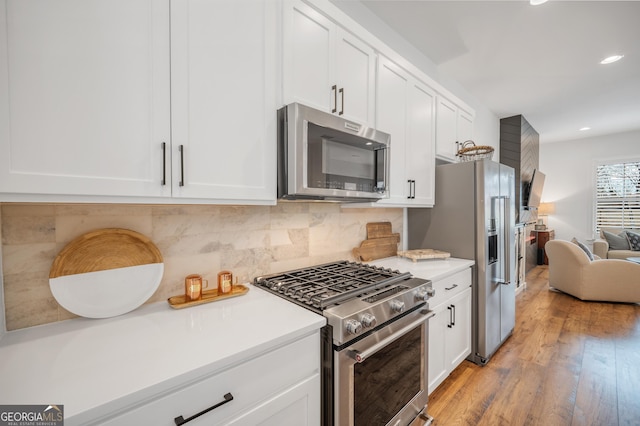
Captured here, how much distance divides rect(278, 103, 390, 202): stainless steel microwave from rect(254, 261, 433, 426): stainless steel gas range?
480 millimetres

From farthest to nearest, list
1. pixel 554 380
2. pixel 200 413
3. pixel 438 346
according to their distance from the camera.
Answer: pixel 554 380, pixel 438 346, pixel 200 413

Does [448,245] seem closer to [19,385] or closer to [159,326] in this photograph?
[159,326]

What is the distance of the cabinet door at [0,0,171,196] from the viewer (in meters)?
0.76

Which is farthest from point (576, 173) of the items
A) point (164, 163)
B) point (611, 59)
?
point (164, 163)

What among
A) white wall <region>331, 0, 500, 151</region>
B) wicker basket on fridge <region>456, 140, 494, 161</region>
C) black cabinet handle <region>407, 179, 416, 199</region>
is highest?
white wall <region>331, 0, 500, 151</region>

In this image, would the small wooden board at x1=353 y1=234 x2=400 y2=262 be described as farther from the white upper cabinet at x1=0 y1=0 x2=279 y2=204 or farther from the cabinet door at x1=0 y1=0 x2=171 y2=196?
the cabinet door at x1=0 y1=0 x2=171 y2=196

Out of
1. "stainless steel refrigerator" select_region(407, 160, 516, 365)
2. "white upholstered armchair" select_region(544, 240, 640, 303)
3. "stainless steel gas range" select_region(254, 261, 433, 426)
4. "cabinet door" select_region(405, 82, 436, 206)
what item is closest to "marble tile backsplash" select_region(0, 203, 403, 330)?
"stainless steel gas range" select_region(254, 261, 433, 426)

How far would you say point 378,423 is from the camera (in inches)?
51.2

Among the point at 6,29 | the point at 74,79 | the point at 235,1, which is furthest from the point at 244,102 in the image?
the point at 6,29

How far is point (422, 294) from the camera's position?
5.05 ft

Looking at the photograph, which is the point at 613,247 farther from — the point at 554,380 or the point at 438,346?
the point at 438,346

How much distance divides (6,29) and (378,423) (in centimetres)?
196

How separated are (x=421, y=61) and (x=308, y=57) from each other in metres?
1.97

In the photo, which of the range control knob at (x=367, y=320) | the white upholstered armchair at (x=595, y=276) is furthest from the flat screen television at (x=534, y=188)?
the range control knob at (x=367, y=320)
